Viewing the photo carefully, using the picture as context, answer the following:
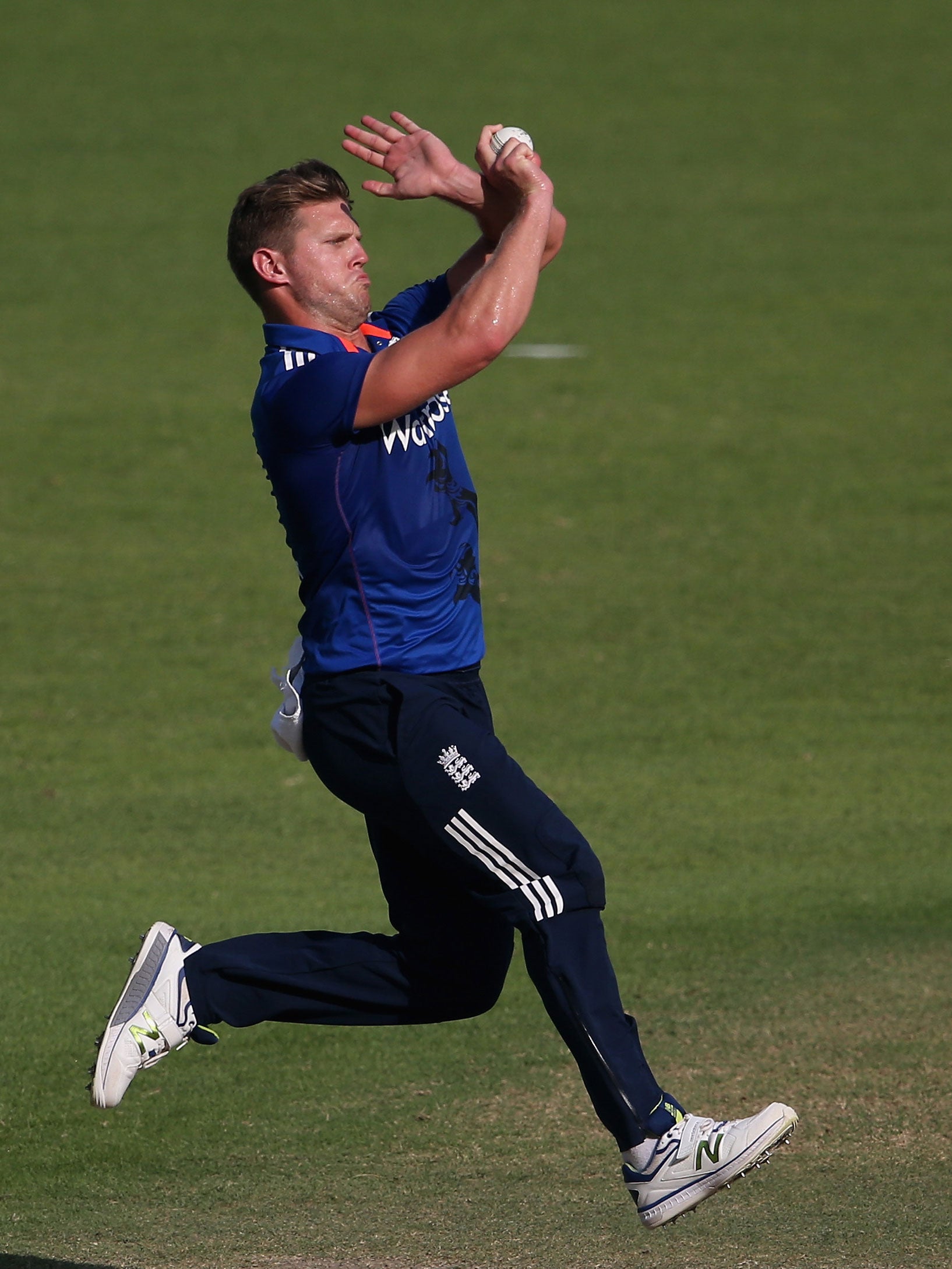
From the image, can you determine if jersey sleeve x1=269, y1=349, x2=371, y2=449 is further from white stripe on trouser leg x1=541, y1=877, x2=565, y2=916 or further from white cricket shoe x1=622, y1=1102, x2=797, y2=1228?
white cricket shoe x1=622, y1=1102, x2=797, y2=1228

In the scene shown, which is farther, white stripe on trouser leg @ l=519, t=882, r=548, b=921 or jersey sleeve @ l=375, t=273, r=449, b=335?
jersey sleeve @ l=375, t=273, r=449, b=335

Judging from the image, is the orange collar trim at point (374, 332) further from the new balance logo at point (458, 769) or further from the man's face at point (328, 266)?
the new balance logo at point (458, 769)

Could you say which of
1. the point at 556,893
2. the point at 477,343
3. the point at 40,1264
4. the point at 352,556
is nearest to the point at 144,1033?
the point at 40,1264

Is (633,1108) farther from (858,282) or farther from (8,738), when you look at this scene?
(858,282)

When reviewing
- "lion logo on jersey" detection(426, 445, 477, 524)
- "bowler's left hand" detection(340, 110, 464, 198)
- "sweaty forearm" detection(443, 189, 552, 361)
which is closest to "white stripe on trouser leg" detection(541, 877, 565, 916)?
"lion logo on jersey" detection(426, 445, 477, 524)

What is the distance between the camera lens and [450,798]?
4336 mm

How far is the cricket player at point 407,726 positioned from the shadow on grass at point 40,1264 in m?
0.55

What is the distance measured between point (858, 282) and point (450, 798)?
15350 millimetres

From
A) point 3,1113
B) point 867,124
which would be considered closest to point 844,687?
point 3,1113

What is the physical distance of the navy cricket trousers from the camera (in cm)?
431

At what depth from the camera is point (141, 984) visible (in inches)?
190

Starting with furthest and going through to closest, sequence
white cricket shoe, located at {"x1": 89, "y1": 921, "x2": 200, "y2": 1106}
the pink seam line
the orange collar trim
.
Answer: the orange collar trim → white cricket shoe, located at {"x1": 89, "y1": 921, "x2": 200, "y2": 1106} → the pink seam line

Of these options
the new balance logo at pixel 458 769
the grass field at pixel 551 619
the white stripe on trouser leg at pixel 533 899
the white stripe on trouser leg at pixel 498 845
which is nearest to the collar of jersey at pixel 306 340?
the new balance logo at pixel 458 769

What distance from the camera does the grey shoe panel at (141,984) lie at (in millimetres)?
4777
